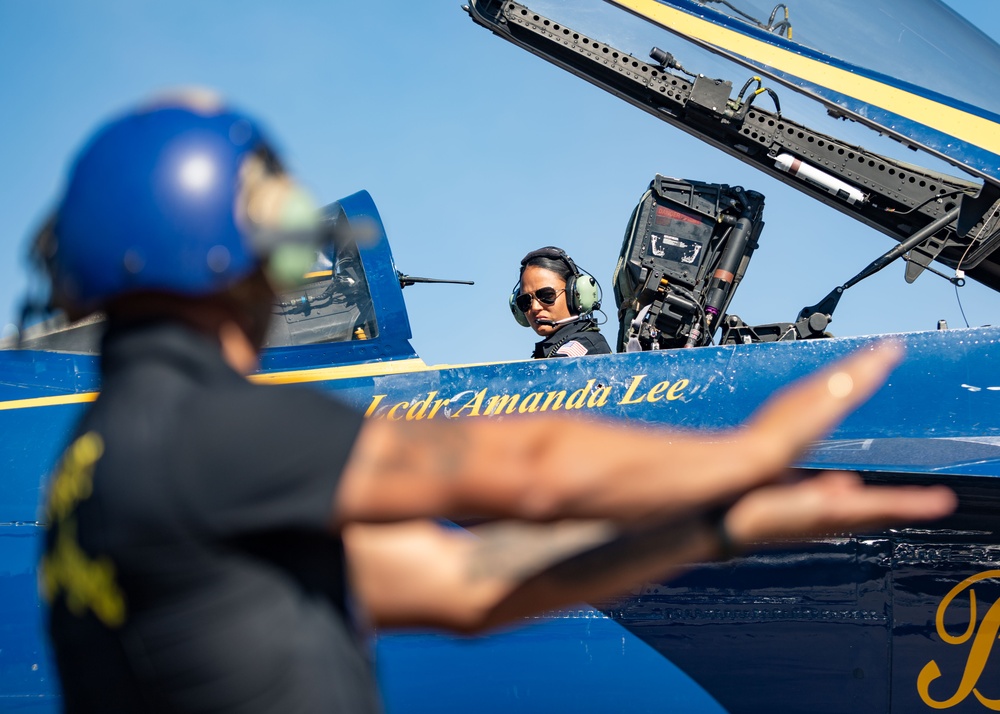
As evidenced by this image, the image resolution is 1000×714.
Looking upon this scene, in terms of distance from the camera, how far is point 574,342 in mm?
4473

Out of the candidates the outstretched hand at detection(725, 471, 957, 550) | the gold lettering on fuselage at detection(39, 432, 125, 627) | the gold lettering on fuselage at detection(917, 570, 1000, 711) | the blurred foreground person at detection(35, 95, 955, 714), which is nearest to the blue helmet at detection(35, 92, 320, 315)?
the blurred foreground person at detection(35, 95, 955, 714)

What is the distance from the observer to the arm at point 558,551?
884 millimetres

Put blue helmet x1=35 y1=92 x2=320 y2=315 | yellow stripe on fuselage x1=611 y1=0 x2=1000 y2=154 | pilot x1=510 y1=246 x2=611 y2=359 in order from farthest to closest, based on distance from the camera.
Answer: pilot x1=510 y1=246 x2=611 y2=359
yellow stripe on fuselage x1=611 y1=0 x2=1000 y2=154
blue helmet x1=35 y1=92 x2=320 y2=315

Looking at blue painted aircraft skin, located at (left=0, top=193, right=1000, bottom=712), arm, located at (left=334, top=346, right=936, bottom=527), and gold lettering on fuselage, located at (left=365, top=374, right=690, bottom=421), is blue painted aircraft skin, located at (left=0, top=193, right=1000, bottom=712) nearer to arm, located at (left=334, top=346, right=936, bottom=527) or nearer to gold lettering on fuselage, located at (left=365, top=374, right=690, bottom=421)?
gold lettering on fuselage, located at (left=365, top=374, right=690, bottom=421)

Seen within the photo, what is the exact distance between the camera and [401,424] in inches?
38.1

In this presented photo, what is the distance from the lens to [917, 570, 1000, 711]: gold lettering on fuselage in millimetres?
3273

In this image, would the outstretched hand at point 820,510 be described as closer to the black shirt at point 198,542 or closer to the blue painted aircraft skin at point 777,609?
the black shirt at point 198,542

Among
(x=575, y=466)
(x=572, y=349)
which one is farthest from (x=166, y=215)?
(x=572, y=349)

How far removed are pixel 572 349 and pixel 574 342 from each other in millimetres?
90

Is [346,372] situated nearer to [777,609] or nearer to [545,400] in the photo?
[545,400]

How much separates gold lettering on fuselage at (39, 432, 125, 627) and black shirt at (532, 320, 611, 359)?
3416mm

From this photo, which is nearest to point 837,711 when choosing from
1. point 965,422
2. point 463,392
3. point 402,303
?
point 965,422

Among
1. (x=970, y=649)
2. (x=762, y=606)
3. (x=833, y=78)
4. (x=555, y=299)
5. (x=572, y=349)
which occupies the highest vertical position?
(x=833, y=78)

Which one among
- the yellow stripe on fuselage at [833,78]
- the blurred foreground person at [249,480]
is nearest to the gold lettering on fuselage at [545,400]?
the yellow stripe on fuselage at [833,78]
